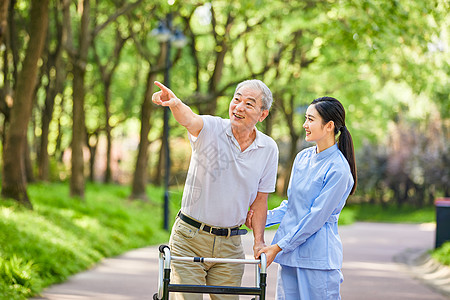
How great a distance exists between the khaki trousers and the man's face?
69 cm

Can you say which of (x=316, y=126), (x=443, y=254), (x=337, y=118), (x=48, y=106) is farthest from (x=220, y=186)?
(x=48, y=106)

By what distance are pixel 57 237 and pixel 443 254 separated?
7.00 meters

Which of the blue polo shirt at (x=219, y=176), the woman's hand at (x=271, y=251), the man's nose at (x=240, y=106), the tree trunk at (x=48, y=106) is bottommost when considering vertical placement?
the woman's hand at (x=271, y=251)

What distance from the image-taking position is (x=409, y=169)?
3666 cm

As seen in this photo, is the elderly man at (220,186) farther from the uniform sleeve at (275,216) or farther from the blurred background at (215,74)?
the blurred background at (215,74)

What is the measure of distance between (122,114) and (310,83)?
401 inches

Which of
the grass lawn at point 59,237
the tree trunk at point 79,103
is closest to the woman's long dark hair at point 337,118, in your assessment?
the grass lawn at point 59,237

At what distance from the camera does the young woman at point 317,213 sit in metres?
3.97

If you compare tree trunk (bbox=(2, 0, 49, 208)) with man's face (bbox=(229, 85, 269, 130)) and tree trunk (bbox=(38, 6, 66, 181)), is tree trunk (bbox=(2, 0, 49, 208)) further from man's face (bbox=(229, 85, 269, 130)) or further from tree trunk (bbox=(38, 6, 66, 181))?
tree trunk (bbox=(38, 6, 66, 181))

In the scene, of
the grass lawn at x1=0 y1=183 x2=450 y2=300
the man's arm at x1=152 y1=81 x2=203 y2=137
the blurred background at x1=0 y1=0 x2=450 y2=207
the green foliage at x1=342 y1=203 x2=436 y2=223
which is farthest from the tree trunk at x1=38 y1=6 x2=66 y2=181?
the man's arm at x1=152 y1=81 x2=203 y2=137

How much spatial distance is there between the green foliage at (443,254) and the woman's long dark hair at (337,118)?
8362 millimetres

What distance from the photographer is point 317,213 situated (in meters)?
3.92

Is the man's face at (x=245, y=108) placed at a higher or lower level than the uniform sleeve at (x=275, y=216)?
higher

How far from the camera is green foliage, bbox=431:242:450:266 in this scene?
39.4ft
